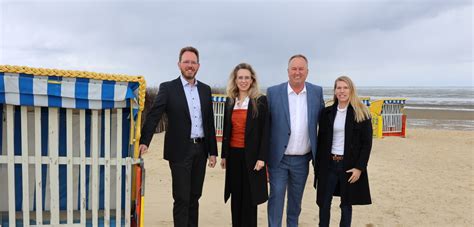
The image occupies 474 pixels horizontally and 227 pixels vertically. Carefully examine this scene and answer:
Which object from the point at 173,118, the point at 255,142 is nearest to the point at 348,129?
the point at 255,142

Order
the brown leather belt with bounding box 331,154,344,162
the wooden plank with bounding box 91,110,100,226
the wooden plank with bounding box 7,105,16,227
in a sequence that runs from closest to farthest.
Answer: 1. the wooden plank with bounding box 7,105,16,227
2. the wooden plank with bounding box 91,110,100,226
3. the brown leather belt with bounding box 331,154,344,162

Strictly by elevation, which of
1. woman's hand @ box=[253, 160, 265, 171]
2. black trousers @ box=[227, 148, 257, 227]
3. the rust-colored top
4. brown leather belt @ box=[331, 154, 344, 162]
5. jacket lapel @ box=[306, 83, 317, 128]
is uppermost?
jacket lapel @ box=[306, 83, 317, 128]

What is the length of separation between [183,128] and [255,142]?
748mm

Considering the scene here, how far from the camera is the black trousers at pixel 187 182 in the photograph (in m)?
3.57

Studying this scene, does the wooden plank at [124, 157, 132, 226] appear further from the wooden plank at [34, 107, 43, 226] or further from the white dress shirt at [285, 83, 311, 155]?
the white dress shirt at [285, 83, 311, 155]

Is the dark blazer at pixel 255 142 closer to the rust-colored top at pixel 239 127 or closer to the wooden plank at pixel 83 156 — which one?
the rust-colored top at pixel 239 127

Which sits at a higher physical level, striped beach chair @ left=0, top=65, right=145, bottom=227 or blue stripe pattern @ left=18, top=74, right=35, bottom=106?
blue stripe pattern @ left=18, top=74, right=35, bottom=106

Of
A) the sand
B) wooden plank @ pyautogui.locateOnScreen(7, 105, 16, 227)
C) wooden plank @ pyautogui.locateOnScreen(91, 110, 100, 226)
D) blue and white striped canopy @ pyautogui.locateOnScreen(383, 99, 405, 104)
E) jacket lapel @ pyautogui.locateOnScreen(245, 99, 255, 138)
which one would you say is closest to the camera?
wooden plank @ pyautogui.locateOnScreen(7, 105, 16, 227)

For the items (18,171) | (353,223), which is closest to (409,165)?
(353,223)

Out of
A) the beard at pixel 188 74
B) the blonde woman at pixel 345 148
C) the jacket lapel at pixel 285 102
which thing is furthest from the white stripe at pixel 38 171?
the blonde woman at pixel 345 148

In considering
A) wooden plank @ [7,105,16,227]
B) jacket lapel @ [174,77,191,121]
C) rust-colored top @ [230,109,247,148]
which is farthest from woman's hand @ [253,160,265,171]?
wooden plank @ [7,105,16,227]

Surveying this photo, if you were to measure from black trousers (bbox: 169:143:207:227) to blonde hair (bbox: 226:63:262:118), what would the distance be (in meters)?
0.64

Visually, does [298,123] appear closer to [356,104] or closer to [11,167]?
[356,104]

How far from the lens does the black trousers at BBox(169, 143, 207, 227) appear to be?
357 cm
